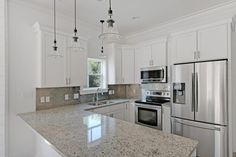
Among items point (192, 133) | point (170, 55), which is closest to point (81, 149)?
point (192, 133)

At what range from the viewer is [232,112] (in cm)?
272

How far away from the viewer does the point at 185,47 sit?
3.27 metres

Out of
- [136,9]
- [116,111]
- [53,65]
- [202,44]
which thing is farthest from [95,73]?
[202,44]

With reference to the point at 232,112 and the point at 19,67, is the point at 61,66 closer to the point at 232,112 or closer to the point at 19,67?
the point at 19,67

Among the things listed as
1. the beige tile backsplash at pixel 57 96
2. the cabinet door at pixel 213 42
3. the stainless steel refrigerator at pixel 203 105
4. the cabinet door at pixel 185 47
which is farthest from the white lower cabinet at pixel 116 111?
the cabinet door at pixel 213 42

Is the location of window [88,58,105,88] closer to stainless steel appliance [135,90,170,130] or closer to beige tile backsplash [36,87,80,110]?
beige tile backsplash [36,87,80,110]

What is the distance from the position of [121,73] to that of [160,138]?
3.17 meters

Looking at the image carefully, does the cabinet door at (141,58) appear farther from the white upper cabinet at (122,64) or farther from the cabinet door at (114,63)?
the cabinet door at (114,63)

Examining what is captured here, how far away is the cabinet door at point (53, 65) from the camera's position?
113 inches

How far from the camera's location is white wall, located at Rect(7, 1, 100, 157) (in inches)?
106

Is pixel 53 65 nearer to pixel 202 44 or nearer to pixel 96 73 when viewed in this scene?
pixel 96 73

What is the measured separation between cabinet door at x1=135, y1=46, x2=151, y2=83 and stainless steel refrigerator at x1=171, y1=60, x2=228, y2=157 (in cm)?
104

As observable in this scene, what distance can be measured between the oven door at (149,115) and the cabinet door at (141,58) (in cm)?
89

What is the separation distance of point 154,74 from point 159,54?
519mm
